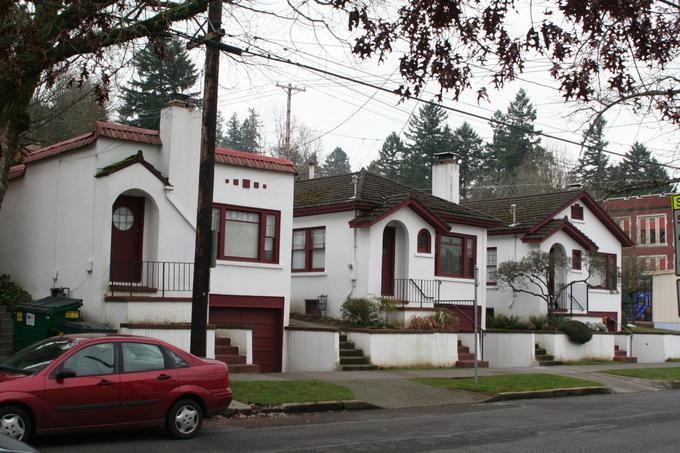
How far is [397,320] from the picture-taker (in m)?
26.1

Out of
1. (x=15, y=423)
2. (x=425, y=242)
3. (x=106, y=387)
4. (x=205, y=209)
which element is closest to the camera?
(x=15, y=423)

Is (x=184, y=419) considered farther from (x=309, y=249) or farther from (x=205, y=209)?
(x=309, y=249)

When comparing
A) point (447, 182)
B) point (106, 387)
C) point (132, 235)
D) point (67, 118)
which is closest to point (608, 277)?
point (447, 182)

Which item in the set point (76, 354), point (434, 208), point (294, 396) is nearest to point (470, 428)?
point (294, 396)

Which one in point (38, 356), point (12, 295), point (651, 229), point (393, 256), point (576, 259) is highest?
point (651, 229)

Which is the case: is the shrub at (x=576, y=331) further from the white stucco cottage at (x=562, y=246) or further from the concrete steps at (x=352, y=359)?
the concrete steps at (x=352, y=359)

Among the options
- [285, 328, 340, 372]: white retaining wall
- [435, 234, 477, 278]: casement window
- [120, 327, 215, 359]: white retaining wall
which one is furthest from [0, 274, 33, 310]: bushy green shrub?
[435, 234, 477, 278]: casement window

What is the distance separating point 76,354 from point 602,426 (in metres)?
8.99

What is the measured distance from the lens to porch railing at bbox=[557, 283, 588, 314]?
33.1 meters

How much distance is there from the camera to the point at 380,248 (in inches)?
1066

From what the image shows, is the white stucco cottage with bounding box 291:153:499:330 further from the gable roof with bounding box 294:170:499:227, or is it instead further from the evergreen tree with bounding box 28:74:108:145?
the evergreen tree with bounding box 28:74:108:145

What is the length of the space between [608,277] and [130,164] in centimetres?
2187

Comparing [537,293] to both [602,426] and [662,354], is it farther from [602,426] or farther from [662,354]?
[602,426]

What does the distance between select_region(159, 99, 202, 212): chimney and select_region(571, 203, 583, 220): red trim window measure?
19187 millimetres
